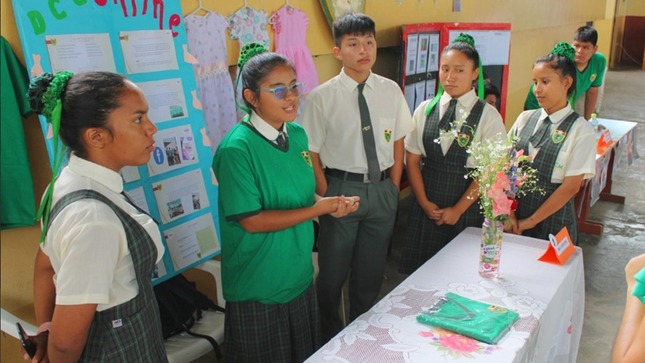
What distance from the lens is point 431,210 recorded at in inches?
97.0

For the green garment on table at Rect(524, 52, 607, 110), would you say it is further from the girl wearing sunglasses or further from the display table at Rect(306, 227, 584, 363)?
the girl wearing sunglasses

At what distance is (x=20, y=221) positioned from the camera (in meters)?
1.79

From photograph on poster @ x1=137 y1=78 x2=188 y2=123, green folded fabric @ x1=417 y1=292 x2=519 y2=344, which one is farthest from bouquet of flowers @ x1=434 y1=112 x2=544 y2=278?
photograph on poster @ x1=137 y1=78 x2=188 y2=123

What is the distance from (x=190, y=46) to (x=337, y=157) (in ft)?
2.79

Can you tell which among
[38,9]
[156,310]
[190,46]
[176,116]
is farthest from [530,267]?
[38,9]

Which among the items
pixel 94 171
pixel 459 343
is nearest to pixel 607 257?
pixel 459 343

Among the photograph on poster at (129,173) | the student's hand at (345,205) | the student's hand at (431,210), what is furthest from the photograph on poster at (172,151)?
the student's hand at (431,210)

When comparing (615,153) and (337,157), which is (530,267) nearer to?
(337,157)

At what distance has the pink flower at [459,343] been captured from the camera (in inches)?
54.9

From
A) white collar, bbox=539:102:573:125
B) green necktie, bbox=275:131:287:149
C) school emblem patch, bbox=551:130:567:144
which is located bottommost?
school emblem patch, bbox=551:130:567:144

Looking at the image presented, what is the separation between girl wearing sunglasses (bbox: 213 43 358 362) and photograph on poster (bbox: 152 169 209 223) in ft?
1.36

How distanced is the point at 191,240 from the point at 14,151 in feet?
2.54

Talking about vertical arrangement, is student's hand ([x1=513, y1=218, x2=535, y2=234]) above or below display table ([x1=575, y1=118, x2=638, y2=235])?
above

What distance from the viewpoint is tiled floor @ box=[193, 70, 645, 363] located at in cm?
277
